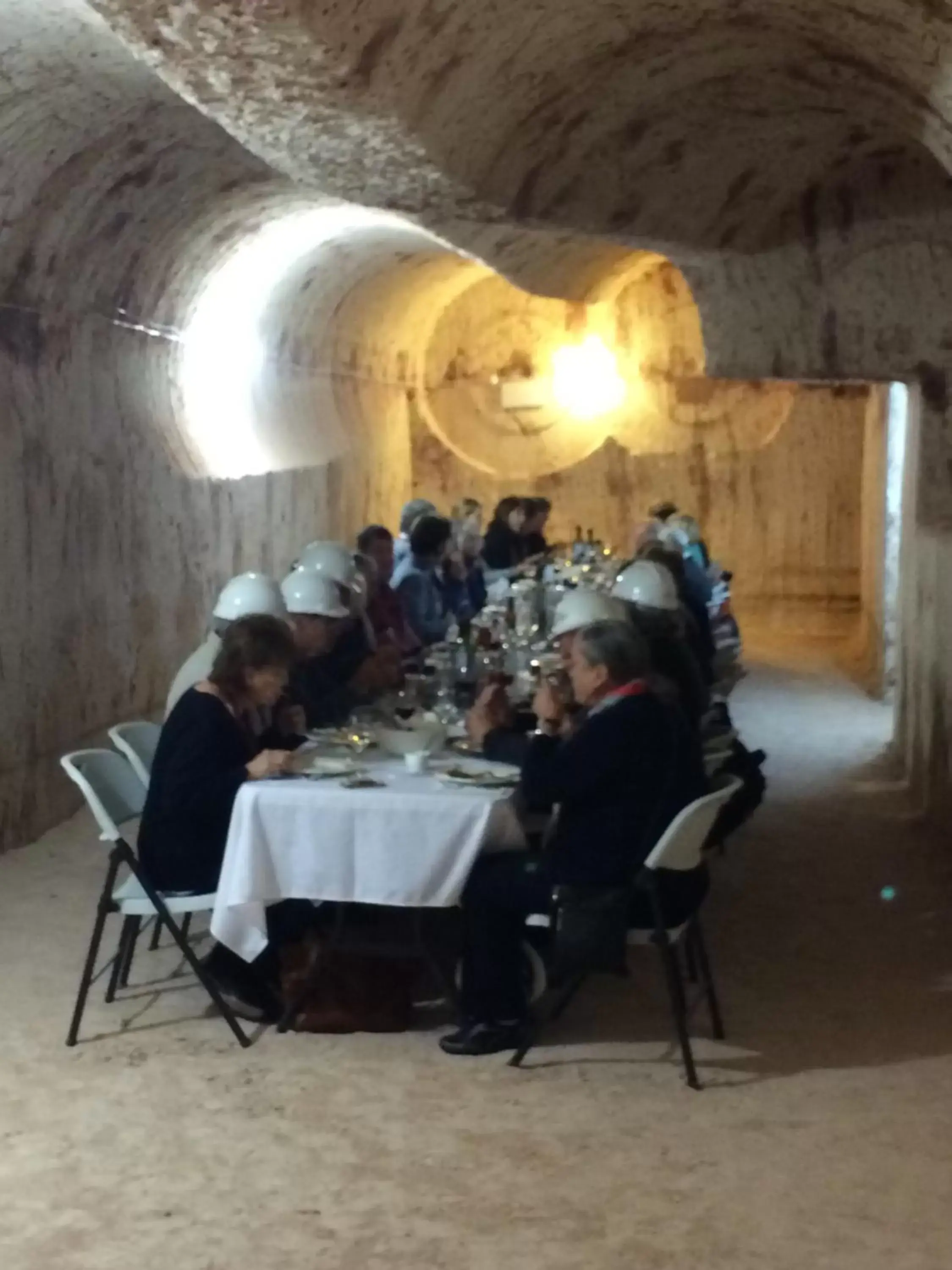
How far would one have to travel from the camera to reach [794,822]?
8148 mm

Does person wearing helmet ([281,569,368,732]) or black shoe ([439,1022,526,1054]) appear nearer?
black shoe ([439,1022,526,1054])

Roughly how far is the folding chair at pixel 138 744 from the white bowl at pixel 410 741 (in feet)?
2.50

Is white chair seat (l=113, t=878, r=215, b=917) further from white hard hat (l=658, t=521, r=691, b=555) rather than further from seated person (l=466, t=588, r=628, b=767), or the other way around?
white hard hat (l=658, t=521, r=691, b=555)

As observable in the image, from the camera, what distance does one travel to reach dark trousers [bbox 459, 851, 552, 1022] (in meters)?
4.90

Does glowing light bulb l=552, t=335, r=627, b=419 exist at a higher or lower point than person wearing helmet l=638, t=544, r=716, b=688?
higher

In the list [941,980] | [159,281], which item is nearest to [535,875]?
[941,980]

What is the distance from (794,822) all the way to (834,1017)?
2.82m

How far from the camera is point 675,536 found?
1055cm

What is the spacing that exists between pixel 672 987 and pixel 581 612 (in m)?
1.42

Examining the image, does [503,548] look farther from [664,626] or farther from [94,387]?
[664,626]

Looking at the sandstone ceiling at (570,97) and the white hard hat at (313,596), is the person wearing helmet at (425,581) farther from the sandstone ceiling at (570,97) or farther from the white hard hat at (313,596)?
the white hard hat at (313,596)

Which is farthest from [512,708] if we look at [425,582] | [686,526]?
[686,526]

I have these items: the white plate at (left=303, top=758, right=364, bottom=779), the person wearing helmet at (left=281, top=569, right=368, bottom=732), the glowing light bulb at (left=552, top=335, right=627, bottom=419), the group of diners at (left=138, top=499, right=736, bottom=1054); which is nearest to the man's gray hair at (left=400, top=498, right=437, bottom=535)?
the person wearing helmet at (left=281, top=569, right=368, bottom=732)

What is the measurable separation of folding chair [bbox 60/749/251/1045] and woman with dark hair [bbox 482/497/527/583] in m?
6.79
